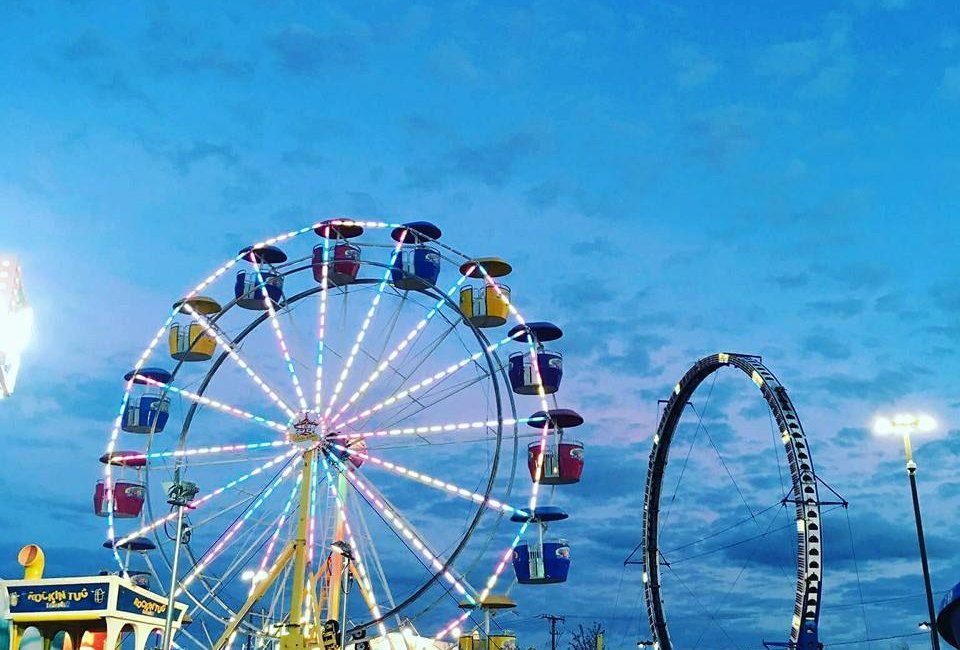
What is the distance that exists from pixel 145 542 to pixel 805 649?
1817 centimetres

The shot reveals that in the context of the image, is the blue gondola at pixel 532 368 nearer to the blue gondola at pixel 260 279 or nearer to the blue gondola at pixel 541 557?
the blue gondola at pixel 541 557

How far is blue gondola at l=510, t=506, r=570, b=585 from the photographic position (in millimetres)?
25953

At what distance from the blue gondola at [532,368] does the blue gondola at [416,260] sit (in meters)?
2.77

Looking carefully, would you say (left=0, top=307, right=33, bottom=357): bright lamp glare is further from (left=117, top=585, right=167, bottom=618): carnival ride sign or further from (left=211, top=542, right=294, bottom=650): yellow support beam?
→ (left=211, top=542, right=294, bottom=650): yellow support beam

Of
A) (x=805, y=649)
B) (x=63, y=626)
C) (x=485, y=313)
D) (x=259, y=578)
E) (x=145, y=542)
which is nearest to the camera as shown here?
(x=805, y=649)

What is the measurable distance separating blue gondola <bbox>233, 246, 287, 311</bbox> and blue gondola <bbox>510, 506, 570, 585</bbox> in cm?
906

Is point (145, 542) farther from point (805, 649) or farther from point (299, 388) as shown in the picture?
point (805, 649)

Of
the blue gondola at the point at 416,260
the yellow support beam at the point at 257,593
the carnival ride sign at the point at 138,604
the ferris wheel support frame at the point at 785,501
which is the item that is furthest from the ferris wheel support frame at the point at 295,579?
the ferris wheel support frame at the point at 785,501

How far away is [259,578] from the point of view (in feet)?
81.9

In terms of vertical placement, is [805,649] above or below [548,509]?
below

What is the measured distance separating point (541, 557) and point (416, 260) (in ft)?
26.6

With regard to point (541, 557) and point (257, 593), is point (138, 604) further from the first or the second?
point (541, 557)

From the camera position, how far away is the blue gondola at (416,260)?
27.0 m

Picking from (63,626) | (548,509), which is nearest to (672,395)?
(548,509)
